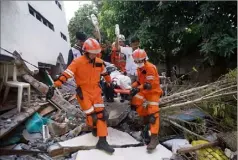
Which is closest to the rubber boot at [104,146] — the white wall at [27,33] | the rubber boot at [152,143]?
the rubber boot at [152,143]

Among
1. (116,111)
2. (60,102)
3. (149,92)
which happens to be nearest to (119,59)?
(60,102)

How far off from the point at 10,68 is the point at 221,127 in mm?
4558

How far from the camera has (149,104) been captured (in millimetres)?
4707

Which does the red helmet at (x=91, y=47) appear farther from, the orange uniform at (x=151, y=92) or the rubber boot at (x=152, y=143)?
the rubber boot at (x=152, y=143)

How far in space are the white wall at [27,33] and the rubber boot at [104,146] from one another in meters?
3.31

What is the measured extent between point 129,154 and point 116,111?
1.36 m

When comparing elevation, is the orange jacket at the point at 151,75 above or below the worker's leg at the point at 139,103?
above

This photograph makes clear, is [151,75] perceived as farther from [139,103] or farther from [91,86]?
[91,86]

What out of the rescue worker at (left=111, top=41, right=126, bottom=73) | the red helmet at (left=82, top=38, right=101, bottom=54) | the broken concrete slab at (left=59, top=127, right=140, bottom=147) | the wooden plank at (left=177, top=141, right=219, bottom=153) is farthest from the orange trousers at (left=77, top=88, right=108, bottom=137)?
the rescue worker at (left=111, top=41, right=126, bottom=73)

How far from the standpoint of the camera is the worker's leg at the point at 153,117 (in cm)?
444

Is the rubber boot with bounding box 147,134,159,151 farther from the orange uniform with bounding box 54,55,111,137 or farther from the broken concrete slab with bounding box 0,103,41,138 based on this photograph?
the broken concrete slab with bounding box 0,103,41,138

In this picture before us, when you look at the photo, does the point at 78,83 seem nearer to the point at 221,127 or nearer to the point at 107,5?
the point at 221,127

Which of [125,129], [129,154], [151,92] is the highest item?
[151,92]

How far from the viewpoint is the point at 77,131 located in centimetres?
493
